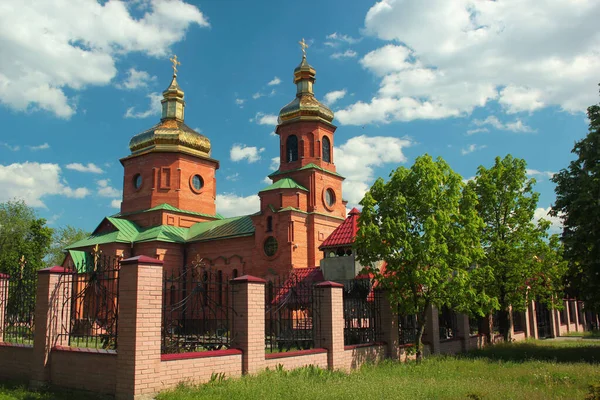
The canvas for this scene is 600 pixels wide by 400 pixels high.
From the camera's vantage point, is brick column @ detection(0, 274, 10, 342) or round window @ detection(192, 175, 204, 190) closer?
brick column @ detection(0, 274, 10, 342)

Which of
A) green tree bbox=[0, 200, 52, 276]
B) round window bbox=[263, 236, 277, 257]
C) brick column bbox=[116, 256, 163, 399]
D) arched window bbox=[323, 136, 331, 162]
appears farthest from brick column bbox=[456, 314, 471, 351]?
green tree bbox=[0, 200, 52, 276]

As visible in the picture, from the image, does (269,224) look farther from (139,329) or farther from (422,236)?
(139,329)

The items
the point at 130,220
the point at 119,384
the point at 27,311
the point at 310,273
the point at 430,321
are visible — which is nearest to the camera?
the point at 119,384

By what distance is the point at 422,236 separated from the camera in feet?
46.5

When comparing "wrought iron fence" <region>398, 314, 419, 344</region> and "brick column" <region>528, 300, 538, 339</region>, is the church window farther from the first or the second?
"brick column" <region>528, 300, 538, 339</region>

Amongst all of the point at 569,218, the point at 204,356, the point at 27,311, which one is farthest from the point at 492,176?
the point at 27,311

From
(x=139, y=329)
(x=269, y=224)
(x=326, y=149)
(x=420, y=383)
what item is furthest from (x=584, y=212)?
(x=326, y=149)

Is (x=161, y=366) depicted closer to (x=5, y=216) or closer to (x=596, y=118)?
(x=596, y=118)

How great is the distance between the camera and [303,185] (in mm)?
30609

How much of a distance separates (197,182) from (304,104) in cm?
919

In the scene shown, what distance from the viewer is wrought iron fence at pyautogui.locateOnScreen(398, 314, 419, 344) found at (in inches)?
616

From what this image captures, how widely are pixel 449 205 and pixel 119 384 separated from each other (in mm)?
9592

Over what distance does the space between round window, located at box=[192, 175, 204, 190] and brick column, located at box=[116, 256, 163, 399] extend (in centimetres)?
2714

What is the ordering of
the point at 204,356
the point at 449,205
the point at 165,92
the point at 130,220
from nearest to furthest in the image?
the point at 204,356 < the point at 449,205 < the point at 130,220 < the point at 165,92
